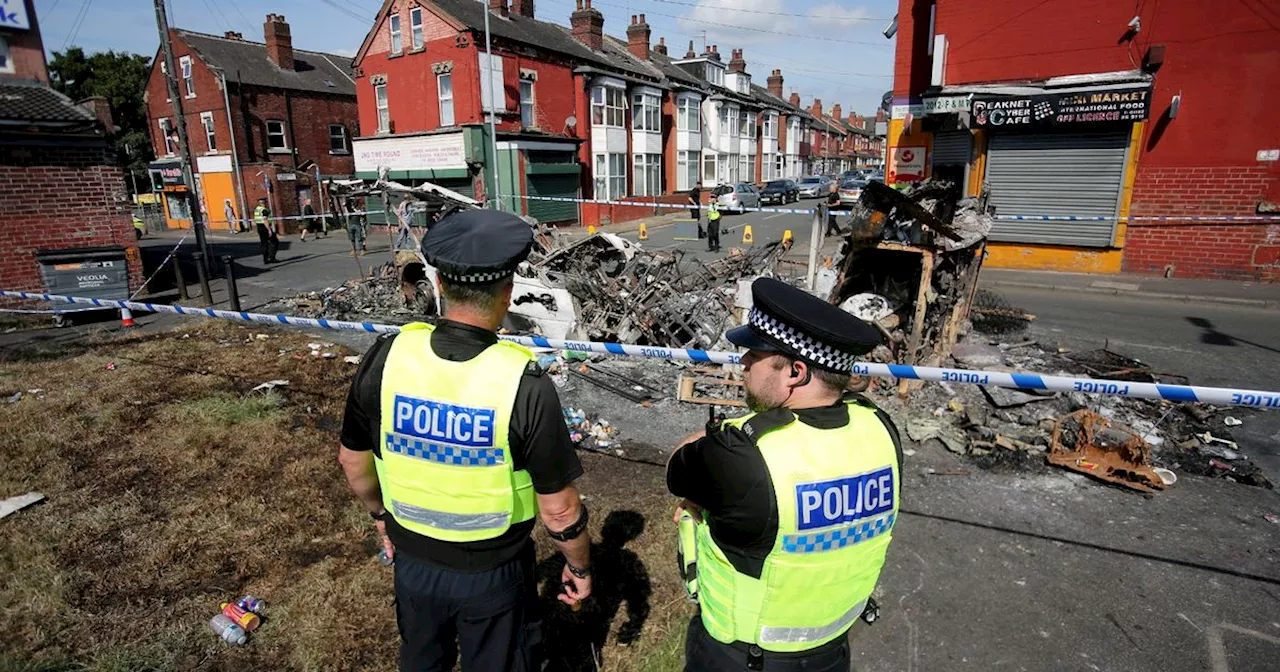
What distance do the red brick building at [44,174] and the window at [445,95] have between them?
1442 cm

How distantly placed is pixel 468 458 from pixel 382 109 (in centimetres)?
2939

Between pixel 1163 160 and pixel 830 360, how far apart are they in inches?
613

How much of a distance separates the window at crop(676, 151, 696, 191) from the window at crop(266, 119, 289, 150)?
19556mm

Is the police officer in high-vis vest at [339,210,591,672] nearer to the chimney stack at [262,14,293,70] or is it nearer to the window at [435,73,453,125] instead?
the window at [435,73,453,125]

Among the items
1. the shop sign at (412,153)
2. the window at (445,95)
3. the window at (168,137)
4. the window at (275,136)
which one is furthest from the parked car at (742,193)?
the window at (168,137)

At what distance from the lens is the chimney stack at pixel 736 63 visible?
46.5 m

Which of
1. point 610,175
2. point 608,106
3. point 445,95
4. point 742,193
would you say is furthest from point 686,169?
point 445,95

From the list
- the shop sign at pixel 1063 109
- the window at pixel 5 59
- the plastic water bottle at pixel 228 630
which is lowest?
the plastic water bottle at pixel 228 630

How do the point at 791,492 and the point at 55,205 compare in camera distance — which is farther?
the point at 55,205

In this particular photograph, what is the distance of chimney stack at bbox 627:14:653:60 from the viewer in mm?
34875

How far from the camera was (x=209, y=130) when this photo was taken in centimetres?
2961

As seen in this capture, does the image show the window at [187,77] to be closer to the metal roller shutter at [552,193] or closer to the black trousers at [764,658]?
the metal roller shutter at [552,193]

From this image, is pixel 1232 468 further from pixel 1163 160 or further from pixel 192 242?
pixel 192 242

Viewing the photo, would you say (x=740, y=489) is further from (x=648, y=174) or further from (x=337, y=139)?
(x=337, y=139)
